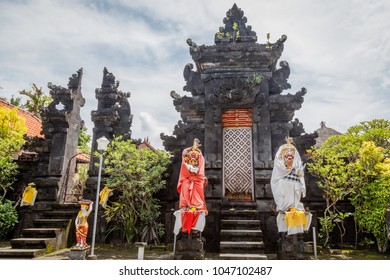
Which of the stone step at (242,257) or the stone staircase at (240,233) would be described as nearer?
the stone step at (242,257)

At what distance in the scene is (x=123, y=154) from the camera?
10273mm

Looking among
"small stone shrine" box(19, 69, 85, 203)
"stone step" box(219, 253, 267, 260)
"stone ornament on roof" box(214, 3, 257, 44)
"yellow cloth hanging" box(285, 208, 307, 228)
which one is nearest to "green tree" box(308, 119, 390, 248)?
"yellow cloth hanging" box(285, 208, 307, 228)

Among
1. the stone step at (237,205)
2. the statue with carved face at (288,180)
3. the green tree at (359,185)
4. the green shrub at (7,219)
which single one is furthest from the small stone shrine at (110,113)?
the green tree at (359,185)

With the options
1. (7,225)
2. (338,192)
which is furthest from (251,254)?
(7,225)

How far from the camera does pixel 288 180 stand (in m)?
7.54

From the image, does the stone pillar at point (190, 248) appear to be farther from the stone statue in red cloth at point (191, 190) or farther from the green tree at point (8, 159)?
the green tree at point (8, 159)

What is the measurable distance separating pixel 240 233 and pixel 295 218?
65.0 inches

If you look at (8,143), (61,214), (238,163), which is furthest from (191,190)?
(8,143)

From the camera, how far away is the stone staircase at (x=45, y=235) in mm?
7980

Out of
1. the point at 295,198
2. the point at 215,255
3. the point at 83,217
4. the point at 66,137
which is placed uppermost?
the point at 66,137

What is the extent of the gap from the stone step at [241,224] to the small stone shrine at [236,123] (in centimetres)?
32

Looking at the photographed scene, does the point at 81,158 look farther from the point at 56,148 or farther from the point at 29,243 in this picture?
the point at 29,243

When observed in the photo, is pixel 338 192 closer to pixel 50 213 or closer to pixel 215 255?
pixel 215 255
